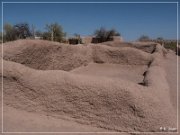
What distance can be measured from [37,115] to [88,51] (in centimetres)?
884

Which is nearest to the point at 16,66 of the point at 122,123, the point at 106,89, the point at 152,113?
the point at 106,89

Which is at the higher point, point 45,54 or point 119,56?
point 45,54

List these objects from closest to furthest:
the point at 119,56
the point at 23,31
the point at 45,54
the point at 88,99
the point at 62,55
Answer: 1. the point at 88,99
2. the point at 45,54
3. the point at 62,55
4. the point at 119,56
5. the point at 23,31

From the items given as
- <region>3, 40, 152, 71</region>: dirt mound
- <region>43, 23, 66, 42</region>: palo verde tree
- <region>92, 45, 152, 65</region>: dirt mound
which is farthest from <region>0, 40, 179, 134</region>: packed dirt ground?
<region>43, 23, 66, 42</region>: palo verde tree

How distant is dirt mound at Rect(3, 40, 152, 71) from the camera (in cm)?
884

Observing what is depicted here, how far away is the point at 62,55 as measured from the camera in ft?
36.7

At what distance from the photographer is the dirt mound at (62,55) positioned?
8844 millimetres

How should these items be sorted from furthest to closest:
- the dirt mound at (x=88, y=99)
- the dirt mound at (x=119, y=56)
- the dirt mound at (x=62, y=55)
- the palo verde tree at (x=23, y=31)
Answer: the palo verde tree at (x=23, y=31)
the dirt mound at (x=119, y=56)
the dirt mound at (x=62, y=55)
the dirt mound at (x=88, y=99)

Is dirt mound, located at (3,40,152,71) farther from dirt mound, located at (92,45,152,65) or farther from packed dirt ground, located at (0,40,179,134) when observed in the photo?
packed dirt ground, located at (0,40,179,134)

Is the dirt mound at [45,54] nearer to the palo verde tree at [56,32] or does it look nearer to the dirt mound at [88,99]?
the dirt mound at [88,99]

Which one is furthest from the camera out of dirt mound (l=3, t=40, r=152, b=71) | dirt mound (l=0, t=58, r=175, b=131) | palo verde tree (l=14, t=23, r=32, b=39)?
palo verde tree (l=14, t=23, r=32, b=39)

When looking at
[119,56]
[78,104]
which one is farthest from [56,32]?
[78,104]

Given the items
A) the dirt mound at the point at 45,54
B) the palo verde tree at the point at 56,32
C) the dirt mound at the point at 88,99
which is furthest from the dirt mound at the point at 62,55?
the palo verde tree at the point at 56,32

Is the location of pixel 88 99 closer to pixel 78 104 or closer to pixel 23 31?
pixel 78 104
